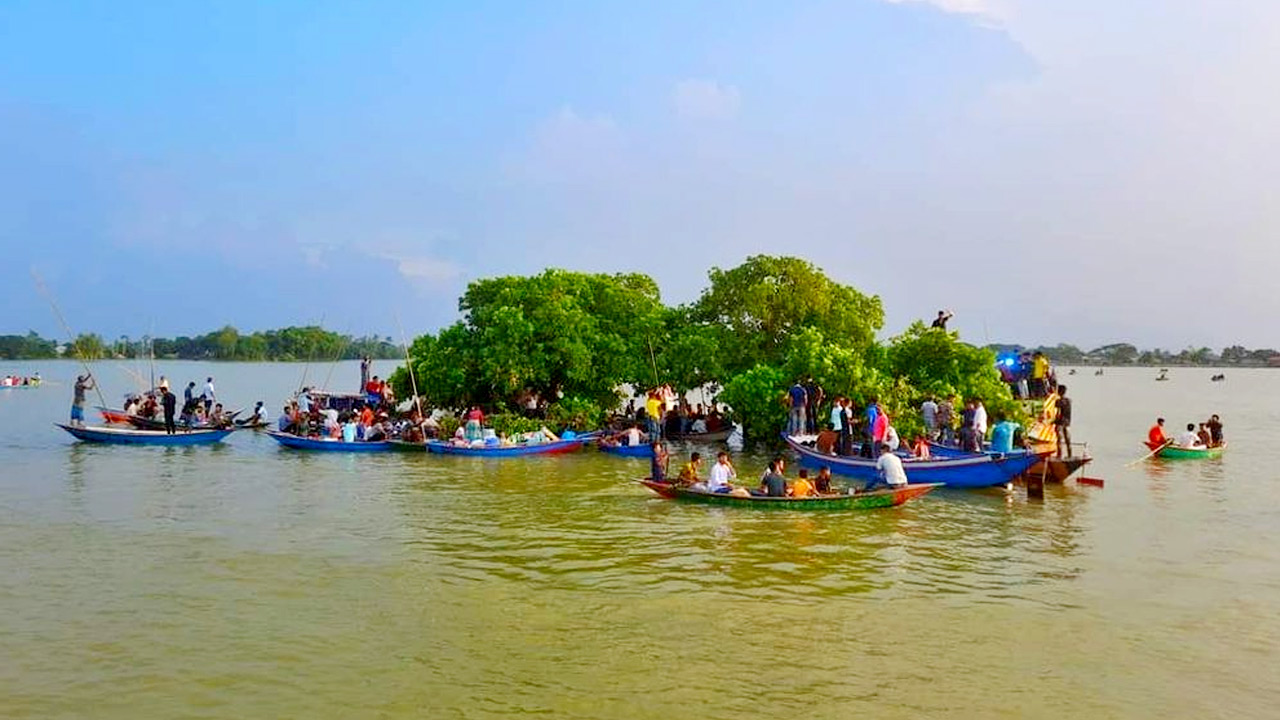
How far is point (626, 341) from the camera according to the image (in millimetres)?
32844

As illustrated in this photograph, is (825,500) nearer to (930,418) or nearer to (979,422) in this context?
(979,422)

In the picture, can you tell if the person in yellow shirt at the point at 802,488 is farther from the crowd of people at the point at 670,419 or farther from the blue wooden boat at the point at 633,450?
the crowd of people at the point at 670,419

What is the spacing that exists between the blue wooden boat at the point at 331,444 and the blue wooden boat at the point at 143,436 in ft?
9.79

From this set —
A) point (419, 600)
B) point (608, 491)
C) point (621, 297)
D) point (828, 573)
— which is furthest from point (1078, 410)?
point (419, 600)

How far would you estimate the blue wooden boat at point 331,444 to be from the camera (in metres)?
28.9

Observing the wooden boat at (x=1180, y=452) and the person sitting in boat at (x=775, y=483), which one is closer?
the person sitting in boat at (x=775, y=483)

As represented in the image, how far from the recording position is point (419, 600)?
40.9 feet

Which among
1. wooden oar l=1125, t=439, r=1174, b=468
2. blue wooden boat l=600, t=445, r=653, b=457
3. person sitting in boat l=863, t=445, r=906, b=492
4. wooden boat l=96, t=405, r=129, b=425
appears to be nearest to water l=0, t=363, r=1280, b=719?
person sitting in boat l=863, t=445, r=906, b=492

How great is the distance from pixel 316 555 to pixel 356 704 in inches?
257

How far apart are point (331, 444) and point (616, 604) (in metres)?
18.9

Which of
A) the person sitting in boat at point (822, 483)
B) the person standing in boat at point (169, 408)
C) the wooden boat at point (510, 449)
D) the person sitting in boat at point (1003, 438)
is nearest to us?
the person sitting in boat at point (822, 483)

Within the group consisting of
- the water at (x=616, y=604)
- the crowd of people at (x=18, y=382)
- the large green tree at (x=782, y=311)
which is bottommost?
the water at (x=616, y=604)

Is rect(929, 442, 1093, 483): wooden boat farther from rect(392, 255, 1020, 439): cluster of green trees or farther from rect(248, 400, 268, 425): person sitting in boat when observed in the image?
rect(248, 400, 268, 425): person sitting in boat

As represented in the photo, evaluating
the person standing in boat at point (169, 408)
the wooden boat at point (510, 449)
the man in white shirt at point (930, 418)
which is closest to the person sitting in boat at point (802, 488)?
the man in white shirt at point (930, 418)
